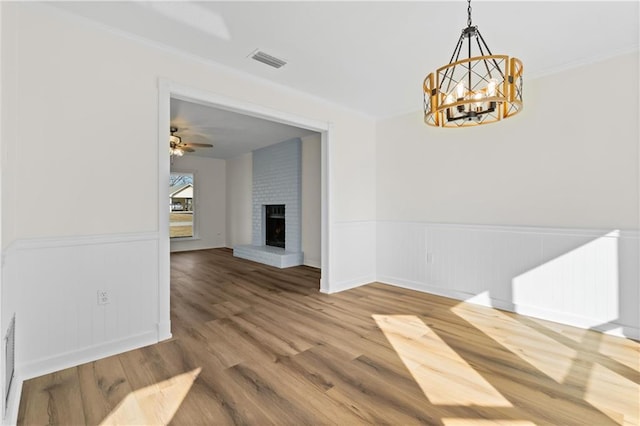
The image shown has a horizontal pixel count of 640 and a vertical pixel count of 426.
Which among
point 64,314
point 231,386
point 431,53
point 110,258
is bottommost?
point 231,386

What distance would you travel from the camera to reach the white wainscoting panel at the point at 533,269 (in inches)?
106

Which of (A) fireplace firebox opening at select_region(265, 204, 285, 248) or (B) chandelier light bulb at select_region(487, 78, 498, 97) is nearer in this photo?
(B) chandelier light bulb at select_region(487, 78, 498, 97)

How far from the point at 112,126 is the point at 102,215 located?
2.35ft

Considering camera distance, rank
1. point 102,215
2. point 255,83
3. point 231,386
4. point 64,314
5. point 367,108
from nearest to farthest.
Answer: point 231,386 → point 64,314 → point 102,215 → point 255,83 → point 367,108

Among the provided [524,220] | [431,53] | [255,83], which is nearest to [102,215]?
[255,83]

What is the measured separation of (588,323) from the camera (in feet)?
9.29

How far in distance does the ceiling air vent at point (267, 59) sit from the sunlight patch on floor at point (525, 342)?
323 centimetres

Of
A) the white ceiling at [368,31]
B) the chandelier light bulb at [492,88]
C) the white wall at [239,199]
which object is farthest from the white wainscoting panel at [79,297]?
the white wall at [239,199]

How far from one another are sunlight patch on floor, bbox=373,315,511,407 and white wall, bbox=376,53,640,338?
51.3 inches

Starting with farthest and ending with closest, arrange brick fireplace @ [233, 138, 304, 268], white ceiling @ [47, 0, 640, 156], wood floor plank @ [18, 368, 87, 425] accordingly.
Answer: brick fireplace @ [233, 138, 304, 268] < white ceiling @ [47, 0, 640, 156] < wood floor plank @ [18, 368, 87, 425]

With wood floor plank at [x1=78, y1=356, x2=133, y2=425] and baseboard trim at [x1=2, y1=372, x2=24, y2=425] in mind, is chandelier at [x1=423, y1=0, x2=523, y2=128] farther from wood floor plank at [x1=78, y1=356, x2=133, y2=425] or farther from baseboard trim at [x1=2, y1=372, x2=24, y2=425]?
baseboard trim at [x1=2, y1=372, x2=24, y2=425]

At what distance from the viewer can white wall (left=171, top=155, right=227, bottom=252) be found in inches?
311

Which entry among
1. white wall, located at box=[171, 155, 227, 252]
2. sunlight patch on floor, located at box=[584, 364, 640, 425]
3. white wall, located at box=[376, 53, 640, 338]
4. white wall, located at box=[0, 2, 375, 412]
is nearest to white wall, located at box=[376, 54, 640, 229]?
white wall, located at box=[376, 53, 640, 338]

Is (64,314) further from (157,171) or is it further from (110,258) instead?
(157,171)
